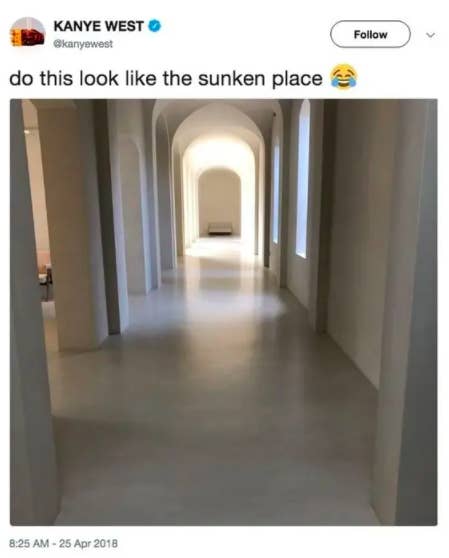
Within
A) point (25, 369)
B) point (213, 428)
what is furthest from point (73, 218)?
point (25, 369)

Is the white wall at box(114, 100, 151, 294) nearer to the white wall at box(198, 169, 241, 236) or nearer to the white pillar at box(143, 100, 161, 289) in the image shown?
the white pillar at box(143, 100, 161, 289)

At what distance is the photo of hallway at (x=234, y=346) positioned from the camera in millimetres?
1722

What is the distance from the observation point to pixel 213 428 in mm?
3076

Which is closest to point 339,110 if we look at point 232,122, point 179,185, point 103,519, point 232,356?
point 232,356

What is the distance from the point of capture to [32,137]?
8.55 metres

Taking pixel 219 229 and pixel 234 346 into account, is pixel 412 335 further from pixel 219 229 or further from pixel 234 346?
pixel 219 229

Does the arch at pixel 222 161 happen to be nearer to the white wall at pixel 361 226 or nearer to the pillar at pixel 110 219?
the pillar at pixel 110 219

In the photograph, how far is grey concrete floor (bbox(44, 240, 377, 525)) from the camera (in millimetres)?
2252

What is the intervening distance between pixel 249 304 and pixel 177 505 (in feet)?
16.2
